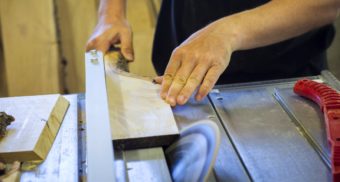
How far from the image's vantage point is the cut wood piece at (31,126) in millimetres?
731

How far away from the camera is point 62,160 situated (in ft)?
2.43

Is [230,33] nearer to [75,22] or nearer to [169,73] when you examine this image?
[169,73]

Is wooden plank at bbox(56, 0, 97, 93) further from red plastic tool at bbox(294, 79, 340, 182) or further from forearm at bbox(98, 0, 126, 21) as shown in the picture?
red plastic tool at bbox(294, 79, 340, 182)

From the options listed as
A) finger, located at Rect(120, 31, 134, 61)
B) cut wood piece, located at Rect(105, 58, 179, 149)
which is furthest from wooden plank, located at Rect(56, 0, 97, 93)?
cut wood piece, located at Rect(105, 58, 179, 149)

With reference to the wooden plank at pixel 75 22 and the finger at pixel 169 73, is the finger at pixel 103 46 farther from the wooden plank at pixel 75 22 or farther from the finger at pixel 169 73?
the wooden plank at pixel 75 22

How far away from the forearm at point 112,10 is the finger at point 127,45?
9 cm

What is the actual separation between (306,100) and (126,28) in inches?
21.3

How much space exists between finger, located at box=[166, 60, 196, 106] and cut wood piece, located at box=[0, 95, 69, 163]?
217mm

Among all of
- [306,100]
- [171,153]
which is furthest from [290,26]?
[171,153]

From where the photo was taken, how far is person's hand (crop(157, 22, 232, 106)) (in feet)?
2.88

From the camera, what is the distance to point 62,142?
0.79 metres

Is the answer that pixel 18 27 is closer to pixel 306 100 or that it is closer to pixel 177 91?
pixel 177 91

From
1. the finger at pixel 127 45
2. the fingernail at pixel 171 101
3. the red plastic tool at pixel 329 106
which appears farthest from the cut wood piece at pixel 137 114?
the red plastic tool at pixel 329 106

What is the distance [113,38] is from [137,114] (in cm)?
41
